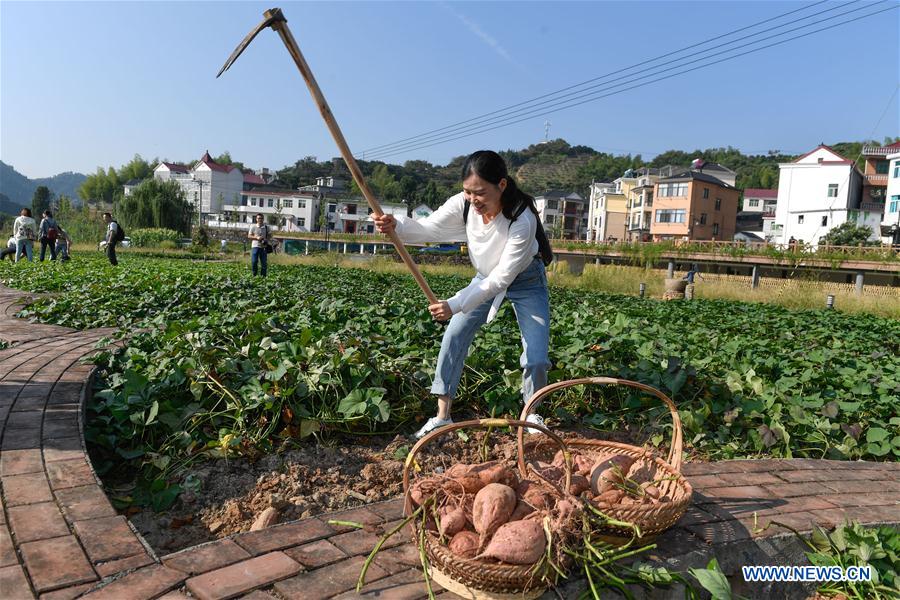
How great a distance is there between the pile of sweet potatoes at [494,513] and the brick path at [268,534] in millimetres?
188

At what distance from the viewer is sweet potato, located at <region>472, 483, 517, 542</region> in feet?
5.77

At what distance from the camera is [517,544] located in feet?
5.45

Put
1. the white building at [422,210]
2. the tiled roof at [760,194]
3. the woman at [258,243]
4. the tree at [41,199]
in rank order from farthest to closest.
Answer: the tree at [41,199], the white building at [422,210], the tiled roof at [760,194], the woman at [258,243]

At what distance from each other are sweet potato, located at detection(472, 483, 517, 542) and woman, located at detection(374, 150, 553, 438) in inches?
54.2

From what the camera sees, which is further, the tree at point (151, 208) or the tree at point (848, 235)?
the tree at point (151, 208)

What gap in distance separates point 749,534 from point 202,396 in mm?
2826

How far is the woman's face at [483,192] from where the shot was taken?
306 centimetres

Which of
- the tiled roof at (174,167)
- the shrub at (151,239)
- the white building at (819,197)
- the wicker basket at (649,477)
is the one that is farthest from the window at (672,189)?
the tiled roof at (174,167)

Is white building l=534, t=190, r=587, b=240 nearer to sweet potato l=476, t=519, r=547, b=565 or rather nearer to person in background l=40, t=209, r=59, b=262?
person in background l=40, t=209, r=59, b=262

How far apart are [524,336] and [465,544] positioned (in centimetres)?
181

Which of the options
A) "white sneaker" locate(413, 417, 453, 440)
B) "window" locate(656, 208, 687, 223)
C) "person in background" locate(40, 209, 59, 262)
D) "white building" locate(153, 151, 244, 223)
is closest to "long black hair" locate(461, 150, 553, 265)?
"white sneaker" locate(413, 417, 453, 440)

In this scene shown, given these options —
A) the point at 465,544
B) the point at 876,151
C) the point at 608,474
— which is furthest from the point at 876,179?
the point at 465,544

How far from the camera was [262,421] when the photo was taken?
3.18m

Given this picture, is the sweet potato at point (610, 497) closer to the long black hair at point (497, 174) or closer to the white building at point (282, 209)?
the long black hair at point (497, 174)
